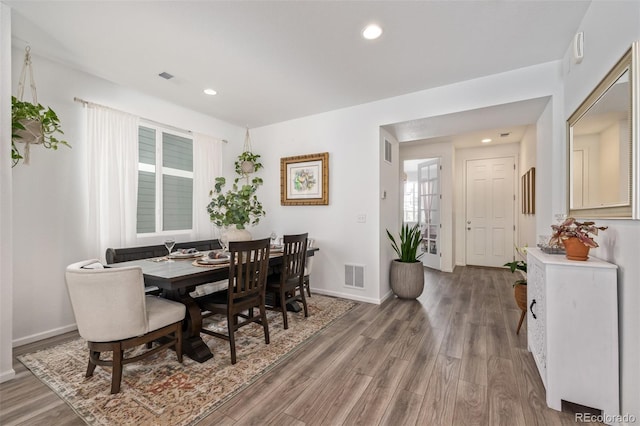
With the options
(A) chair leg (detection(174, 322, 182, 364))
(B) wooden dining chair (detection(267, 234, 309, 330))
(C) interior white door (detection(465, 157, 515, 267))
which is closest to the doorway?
(C) interior white door (detection(465, 157, 515, 267))

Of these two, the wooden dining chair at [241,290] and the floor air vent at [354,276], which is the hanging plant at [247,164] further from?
the wooden dining chair at [241,290]

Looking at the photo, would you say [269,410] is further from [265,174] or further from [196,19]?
[265,174]

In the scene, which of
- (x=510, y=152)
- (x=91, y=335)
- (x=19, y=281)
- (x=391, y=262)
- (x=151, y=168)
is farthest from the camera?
(x=510, y=152)

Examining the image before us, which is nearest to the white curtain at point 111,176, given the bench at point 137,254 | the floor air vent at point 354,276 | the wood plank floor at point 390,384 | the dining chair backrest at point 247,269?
the bench at point 137,254

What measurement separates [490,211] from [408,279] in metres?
3.31

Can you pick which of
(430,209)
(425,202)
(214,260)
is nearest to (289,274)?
(214,260)

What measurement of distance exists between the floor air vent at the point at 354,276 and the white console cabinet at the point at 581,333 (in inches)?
86.7

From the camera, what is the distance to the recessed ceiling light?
217 centimetres

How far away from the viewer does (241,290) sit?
7.43 feet

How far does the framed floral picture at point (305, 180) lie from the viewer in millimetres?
4008

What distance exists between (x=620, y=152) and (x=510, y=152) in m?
4.72

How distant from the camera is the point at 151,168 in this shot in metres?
3.51

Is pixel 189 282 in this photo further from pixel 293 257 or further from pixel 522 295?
pixel 522 295

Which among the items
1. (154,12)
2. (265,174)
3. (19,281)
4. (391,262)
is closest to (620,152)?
(391,262)
